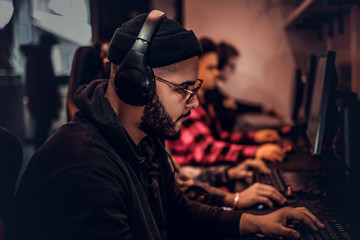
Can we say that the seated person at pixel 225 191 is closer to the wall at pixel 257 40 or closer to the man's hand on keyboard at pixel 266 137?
the man's hand on keyboard at pixel 266 137

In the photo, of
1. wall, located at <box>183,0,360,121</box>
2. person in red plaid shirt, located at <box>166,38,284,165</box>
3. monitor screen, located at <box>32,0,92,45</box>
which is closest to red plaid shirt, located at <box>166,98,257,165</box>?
person in red plaid shirt, located at <box>166,38,284,165</box>

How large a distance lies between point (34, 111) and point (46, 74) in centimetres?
47

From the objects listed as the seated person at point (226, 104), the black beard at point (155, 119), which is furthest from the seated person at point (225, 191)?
the seated person at point (226, 104)

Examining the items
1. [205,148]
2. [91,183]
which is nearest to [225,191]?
[205,148]

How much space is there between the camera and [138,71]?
32.5 inches

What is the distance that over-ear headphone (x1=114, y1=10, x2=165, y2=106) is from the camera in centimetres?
82

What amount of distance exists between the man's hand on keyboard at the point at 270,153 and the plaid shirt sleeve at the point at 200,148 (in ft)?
0.15

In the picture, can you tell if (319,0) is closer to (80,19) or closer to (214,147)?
(214,147)

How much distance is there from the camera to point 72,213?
67 centimetres

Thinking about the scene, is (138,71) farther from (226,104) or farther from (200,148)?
(226,104)

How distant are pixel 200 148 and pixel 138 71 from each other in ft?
3.73

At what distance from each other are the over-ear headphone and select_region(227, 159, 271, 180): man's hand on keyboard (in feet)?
2.66

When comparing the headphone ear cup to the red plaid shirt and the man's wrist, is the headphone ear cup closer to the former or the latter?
the man's wrist

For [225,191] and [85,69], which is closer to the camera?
[85,69]
